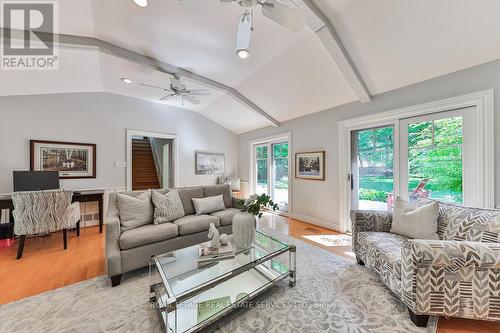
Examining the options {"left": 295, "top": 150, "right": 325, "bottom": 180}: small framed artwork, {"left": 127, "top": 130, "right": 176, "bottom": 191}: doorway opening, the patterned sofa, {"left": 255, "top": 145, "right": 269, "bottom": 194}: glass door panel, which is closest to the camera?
the patterned sofa

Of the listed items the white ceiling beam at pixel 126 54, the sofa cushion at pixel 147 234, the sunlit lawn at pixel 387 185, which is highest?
the white ceiling beam at pixel 126 54

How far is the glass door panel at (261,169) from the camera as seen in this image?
18.1ft

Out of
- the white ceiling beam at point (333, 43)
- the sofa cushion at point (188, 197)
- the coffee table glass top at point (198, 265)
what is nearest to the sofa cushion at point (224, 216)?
the sofa cushion at point (188, 197)

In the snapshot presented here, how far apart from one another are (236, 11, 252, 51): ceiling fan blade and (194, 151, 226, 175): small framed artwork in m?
3.78

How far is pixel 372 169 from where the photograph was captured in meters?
3.29

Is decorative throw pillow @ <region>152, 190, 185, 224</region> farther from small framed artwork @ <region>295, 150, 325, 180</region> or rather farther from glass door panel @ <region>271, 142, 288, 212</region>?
glass door panel @ <region>271, 142, 288, 212</region>

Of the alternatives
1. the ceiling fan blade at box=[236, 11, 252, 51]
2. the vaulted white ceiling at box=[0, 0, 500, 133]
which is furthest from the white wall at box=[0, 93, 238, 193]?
the ceiling fan blade at box=[236, 11, 252, 51]

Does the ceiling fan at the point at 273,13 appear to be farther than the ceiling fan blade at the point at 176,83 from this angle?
No

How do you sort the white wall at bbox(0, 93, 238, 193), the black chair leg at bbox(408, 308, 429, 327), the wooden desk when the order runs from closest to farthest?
the black chair leg at bbox(408, 308, 429, 327)
the wooden desk
the white wall at bbox(0, 93, 238, 193)

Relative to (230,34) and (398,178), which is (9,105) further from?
(398,178)

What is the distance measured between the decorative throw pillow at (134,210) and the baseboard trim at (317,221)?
119 inches

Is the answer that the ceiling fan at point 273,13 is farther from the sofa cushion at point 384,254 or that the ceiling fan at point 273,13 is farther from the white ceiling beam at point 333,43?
the sofa cushion at point 384,254

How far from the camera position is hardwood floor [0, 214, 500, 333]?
5.02 ft

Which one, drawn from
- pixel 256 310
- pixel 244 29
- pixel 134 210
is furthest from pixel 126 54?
pixel 256 310
